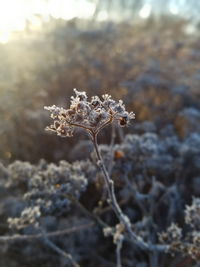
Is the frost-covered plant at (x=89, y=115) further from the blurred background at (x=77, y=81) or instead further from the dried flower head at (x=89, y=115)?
the blurred background at (x=77, y=81)

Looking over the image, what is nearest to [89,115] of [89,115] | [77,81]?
[89,115]

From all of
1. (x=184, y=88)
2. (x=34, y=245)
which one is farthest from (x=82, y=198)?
(x=184, y=88)

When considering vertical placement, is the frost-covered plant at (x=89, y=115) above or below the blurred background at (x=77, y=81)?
below

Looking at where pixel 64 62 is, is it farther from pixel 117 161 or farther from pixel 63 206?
pixel 63 206

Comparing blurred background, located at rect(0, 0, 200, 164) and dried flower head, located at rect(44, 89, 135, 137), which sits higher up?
blurred background, located at rect(0, 0, 200, 164)

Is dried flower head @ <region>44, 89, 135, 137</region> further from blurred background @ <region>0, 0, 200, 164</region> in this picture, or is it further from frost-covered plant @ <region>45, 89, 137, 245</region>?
blurred background @ <region>0, 0, 200, 164</region>

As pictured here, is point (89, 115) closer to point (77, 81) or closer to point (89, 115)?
point (89, 115)

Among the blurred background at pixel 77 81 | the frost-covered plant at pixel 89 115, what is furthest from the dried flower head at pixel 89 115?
the blurred background at pixel 77 81

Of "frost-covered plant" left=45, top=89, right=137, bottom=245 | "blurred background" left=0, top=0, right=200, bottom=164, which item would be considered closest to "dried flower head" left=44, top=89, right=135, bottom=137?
"frost-covered plant" left=45, top=89, right=137, bottom=245
